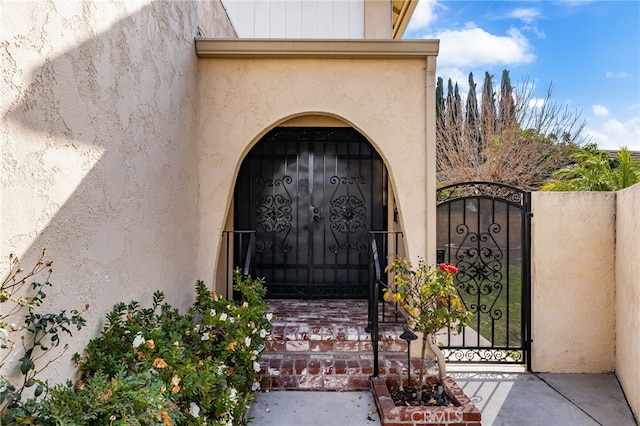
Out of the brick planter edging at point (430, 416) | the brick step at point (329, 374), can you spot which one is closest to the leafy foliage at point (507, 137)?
the brick step at point (329, 374)

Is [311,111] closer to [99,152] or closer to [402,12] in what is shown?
[99,152]

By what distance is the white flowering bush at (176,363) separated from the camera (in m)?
1.94

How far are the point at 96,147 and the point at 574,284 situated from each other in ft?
18.2

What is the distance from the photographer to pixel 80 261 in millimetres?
2438

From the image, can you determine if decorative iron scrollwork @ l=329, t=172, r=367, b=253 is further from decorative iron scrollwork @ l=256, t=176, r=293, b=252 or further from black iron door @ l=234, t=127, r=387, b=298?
decorative iron scrollwork @ l=256, t=176, r=293, b=252

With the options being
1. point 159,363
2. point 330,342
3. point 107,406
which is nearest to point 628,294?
point 330,342

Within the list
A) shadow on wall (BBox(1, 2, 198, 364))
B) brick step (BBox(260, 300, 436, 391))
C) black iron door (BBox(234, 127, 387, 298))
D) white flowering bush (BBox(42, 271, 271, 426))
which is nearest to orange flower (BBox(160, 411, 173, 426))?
white flowering bush (BBox(42, 271, 271, 426))

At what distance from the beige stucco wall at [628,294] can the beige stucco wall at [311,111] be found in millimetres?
2214

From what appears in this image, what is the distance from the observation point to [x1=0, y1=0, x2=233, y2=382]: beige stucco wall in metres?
1.96

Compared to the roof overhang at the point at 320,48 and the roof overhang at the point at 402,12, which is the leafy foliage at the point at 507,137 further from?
the roof overhang at the point at 320,48

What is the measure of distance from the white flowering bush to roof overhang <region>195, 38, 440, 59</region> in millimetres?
2582

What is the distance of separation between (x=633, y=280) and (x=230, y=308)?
4306mm

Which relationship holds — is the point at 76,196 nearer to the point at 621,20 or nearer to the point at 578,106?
the point at 578,106

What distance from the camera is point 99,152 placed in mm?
2670
